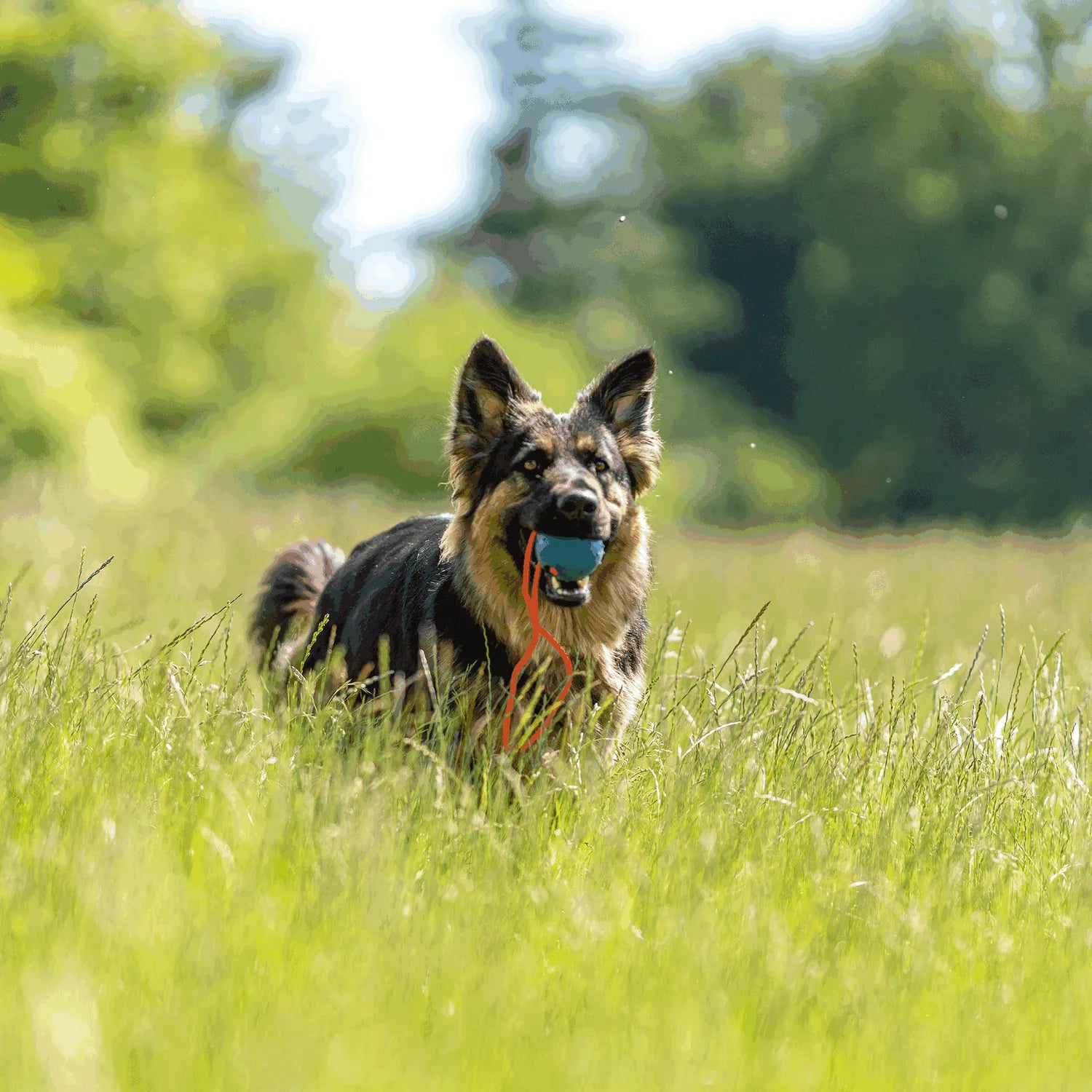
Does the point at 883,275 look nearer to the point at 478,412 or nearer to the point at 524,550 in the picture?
the point at 478,412

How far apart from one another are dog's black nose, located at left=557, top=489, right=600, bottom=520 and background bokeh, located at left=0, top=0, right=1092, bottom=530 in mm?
13552

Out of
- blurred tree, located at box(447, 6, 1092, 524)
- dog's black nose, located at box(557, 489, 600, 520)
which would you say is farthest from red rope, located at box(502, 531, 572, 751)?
blurred tree, located at box(447, 6, 1092, 524)

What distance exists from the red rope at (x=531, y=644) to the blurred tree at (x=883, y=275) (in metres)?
22.5

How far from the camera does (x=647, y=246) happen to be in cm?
2864

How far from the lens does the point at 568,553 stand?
13.1ft

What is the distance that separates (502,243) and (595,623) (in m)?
27.3

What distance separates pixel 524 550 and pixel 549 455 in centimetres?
33

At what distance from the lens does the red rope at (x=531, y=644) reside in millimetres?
3906

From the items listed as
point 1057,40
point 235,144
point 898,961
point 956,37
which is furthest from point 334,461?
point 898,961

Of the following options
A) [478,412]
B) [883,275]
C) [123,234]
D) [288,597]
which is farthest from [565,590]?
[883,275]

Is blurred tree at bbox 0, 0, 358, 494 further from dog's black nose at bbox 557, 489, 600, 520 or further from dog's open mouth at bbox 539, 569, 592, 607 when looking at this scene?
dog's black nose at bbox 557, 489, 600, 520

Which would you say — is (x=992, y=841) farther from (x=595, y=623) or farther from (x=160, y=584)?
(x=160, y=584)

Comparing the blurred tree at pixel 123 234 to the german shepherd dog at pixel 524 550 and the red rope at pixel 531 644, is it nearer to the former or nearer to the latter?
the german shepherd dog at pixel 524 550

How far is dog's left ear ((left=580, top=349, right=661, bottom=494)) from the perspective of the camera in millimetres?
4492
